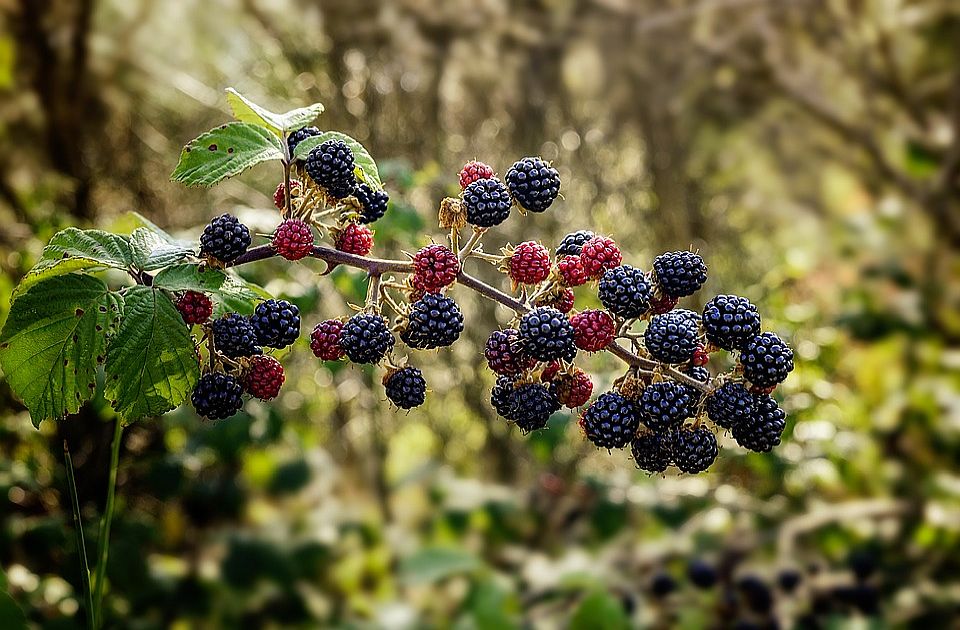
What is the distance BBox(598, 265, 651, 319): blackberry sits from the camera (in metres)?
0.61

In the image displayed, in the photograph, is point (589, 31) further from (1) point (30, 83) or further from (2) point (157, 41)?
(1) point (30, 83)

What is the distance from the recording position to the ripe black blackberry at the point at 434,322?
2.01 ft

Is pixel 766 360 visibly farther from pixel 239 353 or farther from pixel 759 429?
pixel 239 353

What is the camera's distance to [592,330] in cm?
63

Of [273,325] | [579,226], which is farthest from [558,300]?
[579,226]

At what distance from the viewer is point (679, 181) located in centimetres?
246

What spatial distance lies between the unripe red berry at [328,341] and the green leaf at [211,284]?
0.07 metres

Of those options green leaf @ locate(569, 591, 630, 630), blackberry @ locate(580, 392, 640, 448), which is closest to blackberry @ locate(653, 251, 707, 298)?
blackberry @ locate(580, 392, 640, 448)

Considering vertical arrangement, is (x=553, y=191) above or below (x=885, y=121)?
below

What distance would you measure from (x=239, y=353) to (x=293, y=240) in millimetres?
101

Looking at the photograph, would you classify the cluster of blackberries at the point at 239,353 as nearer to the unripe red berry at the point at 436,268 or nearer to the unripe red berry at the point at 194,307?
the unripe red berry at the point at 194,307

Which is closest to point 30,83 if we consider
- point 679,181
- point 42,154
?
point 42,154

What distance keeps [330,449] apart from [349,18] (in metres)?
1.38

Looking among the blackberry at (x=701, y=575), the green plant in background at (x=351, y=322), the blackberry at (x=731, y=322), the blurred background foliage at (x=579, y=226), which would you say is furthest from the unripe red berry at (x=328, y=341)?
the blackberry at (x=701, y=575)
